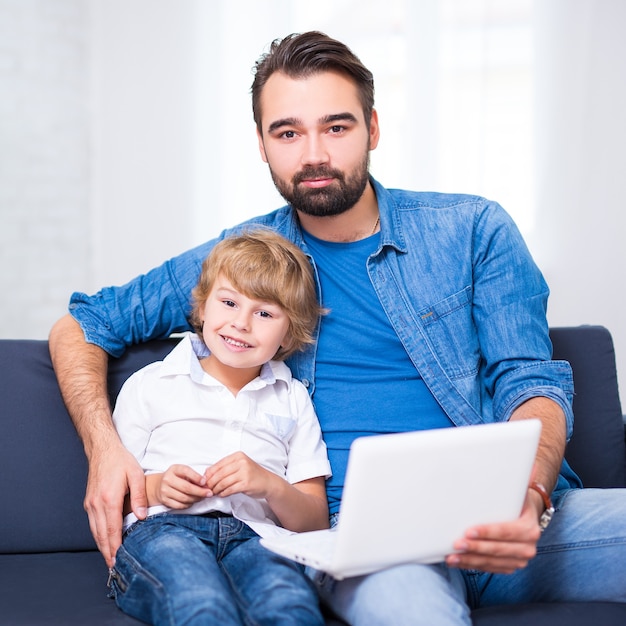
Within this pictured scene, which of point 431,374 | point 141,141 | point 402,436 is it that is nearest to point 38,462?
point 431,374

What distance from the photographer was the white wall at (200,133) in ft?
11.4

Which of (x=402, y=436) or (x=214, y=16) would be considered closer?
(x=402, y=436)

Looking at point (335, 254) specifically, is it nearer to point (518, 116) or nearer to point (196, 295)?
point (196, 295)

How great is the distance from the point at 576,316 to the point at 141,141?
1.94m

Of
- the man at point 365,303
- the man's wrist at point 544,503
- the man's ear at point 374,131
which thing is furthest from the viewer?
the man's ear at point 374,131

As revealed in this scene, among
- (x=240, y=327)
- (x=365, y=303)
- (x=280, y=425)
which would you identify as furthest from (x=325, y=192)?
(x=280, y=425)

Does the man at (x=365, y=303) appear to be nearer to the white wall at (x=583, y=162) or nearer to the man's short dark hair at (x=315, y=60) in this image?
the man's short dark hair at (x=315, y=60)

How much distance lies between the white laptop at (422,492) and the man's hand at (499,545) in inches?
0.5

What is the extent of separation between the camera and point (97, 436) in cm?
162

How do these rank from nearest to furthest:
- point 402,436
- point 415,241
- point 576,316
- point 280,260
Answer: point 402,436
point 280,260
point 415,241
point 576,316

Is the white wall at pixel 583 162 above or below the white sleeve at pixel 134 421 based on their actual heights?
above

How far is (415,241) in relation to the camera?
1.85 m

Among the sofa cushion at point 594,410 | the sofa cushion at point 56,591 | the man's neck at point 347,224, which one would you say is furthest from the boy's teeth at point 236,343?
the sofa cushion at point 594,410

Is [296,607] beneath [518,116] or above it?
beneath
